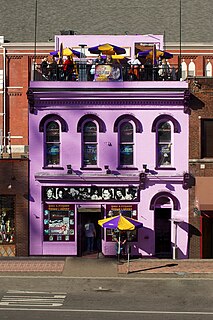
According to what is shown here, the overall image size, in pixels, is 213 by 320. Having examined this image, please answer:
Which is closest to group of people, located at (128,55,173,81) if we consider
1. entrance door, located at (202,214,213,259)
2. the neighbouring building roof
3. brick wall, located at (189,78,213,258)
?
brick wall, located at (189,78,213,258)

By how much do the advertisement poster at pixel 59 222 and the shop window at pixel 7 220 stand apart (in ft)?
4.41

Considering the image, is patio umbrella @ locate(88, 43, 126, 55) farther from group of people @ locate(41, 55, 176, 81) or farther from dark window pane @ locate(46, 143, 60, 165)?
dark window pane @ locate(46, 143, 60, 165)

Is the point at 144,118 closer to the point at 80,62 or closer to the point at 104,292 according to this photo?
the point at 80,62

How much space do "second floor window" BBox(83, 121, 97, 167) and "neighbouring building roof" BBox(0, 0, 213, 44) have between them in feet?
79.0

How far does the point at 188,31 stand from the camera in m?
49.7

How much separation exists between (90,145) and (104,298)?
7.91 metres

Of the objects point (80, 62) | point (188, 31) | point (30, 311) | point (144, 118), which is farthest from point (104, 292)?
point (188, 31)

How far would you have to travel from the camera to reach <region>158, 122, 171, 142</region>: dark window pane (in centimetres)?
2653

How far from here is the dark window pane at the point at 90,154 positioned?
87.0ft

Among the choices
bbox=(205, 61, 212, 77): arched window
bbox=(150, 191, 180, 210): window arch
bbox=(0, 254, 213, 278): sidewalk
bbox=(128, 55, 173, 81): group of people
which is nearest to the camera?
bbox=(0, 254, 213, 278): sidewalk

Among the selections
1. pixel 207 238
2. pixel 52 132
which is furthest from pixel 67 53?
pixel 207 238

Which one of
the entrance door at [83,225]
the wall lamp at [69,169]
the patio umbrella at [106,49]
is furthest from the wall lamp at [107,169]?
the patio umbrella at [106,49]

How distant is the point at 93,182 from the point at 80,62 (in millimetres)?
5169

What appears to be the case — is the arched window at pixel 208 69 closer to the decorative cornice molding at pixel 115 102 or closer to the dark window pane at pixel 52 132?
the decorative cornice molding at pixel 115 102
